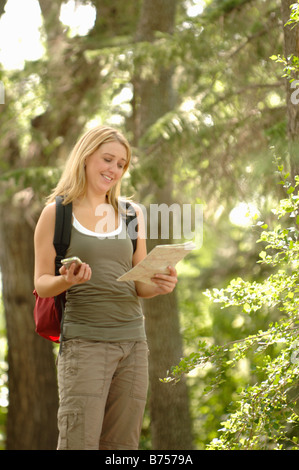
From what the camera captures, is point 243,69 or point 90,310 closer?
point 90,310

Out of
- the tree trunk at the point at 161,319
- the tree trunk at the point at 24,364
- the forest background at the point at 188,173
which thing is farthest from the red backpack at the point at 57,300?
the tree trunk at the point at 24,364

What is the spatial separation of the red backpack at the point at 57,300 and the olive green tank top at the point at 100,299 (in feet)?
0.11

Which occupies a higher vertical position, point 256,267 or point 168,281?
point 256,267

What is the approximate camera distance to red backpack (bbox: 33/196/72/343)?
2787mm

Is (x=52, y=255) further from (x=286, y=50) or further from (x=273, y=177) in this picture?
(x=273, y=177)

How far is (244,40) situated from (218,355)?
402 centimetres

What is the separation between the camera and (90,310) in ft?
9.04

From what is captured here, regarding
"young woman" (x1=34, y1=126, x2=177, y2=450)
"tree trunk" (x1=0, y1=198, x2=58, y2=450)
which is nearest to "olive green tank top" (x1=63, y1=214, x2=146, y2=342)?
"young woman" (x1=34, y1=126, x2=177, y2=450)

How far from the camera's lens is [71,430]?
105 inches

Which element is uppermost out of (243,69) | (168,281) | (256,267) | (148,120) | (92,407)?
(243,69)
